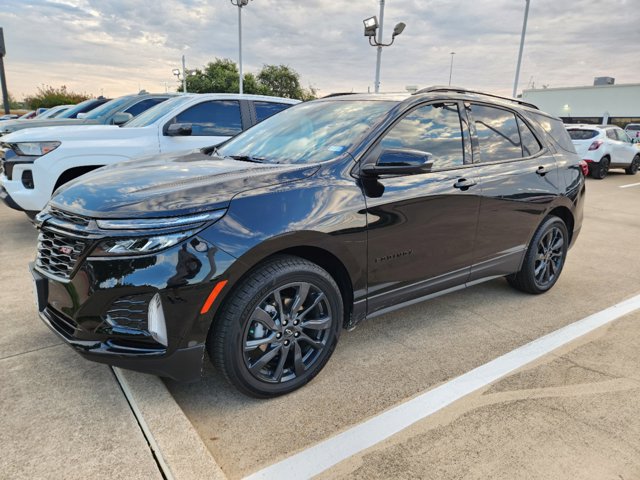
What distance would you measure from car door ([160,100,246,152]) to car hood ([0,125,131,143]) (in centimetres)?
44

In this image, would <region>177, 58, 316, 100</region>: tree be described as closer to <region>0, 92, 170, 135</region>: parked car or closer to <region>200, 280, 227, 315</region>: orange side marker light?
<region>0, 92, 170, 135</region>: parked car

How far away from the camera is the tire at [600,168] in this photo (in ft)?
46.6

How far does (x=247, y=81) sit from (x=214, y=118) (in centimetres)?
4024

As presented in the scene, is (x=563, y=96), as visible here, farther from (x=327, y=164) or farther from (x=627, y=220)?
(x=327, y=164)

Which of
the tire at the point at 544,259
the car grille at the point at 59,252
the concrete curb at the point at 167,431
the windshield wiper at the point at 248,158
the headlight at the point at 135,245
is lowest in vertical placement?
the concrete curb at the point at 167,431

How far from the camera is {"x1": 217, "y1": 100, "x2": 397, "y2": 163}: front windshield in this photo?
2961 mm

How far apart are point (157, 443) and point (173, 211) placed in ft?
3.58

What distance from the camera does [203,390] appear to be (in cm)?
270

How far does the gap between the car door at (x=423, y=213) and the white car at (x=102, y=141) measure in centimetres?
325

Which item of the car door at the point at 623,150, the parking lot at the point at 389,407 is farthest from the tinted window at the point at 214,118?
the car door at the point at 623,150

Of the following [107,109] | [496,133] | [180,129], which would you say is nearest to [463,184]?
[496,133]

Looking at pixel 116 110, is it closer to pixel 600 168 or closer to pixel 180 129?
pixel 180 129

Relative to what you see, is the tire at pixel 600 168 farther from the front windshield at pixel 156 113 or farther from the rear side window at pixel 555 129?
the front windshield at pixel 156 113

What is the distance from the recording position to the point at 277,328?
2.52m
